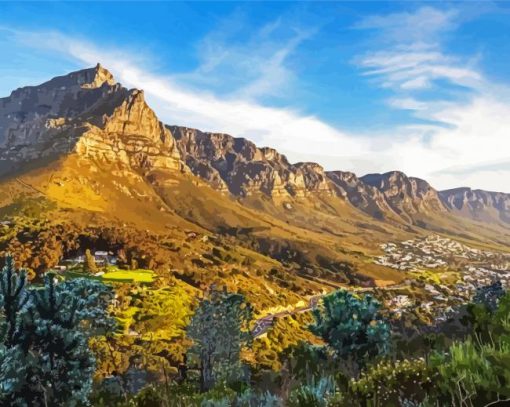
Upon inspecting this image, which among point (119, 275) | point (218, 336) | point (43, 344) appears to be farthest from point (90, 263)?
point (43, 344)

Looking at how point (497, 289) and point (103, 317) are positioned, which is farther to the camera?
point (497, 289)

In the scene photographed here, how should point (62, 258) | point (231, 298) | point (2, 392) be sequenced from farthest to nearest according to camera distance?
point (62, 258) < point (231, 298) < point (2, 392)

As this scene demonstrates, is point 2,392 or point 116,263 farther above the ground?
point 2,392

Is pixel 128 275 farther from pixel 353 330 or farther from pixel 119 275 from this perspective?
pixel 353 330

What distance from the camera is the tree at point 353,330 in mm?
63906

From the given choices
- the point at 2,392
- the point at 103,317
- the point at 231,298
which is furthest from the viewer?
the point at 231,298

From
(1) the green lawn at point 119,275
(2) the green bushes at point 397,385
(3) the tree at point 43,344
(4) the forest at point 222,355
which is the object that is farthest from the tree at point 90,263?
(2) the green bushes at point 397,385

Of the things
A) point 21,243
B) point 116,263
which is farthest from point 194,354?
point 21,243

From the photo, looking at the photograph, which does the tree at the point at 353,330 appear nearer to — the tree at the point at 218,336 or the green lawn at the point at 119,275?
the tree at the point at 218,336

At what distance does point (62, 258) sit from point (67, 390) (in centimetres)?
15430

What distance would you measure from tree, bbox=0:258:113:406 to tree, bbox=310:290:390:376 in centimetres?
3371

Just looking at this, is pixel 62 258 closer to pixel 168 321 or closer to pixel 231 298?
pixel 168 321

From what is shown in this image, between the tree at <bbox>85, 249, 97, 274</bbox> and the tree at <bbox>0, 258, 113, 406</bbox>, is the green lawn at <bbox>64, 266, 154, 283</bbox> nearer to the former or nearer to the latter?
the tree at <bbox>85, 249, 97, 274</bbox>

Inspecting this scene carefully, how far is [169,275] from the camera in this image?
17725cm
